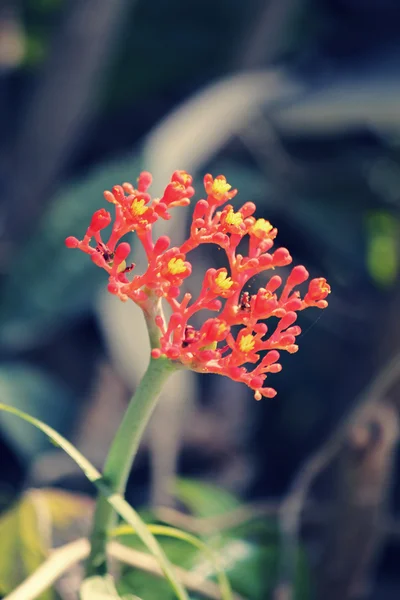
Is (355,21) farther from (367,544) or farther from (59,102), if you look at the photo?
(367,544)

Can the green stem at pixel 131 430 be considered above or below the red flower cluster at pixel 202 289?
below

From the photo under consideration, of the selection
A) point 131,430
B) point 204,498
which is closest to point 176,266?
point 131,430

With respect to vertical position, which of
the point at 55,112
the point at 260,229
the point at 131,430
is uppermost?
the point at 55,112

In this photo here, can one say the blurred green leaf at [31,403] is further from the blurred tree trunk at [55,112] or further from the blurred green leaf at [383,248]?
the blurred green leaf at [383,248]

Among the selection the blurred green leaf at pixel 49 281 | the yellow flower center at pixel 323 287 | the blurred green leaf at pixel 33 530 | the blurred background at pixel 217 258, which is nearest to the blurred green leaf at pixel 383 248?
the blurred background at pixel 217 258

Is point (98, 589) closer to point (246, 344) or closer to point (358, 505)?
point (246, 344)

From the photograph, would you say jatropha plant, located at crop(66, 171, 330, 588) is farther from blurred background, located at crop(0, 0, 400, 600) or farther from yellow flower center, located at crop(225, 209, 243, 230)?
blurred background, located at crop(0, 0, 400, 600)
